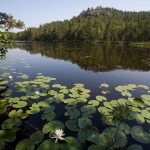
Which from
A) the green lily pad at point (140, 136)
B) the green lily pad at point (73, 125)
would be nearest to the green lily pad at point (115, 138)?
the green lily pad at point (140, 136)

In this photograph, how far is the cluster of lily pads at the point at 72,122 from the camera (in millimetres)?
4781

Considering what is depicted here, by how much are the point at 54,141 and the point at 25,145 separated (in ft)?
2.26

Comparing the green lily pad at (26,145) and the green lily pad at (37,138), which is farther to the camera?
the green lily pad at (37,138)

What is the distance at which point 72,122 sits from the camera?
6.05 metres

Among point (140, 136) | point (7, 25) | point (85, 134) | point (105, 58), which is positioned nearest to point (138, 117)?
point (140, 136)

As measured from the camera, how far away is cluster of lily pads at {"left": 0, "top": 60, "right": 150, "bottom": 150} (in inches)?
188

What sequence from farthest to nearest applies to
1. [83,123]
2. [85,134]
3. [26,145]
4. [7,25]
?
[7,25] → [83,123] → [85,134] → [26,145]

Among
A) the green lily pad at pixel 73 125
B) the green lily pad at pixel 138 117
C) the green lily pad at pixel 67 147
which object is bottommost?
the green lily pad at pixel 138 117

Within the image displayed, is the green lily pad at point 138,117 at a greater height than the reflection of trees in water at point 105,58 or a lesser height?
greater

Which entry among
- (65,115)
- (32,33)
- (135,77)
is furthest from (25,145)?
(32,33)

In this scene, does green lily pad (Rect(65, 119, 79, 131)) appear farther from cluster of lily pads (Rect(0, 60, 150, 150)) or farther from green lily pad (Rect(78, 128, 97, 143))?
green lily pad (Rect(78, 128, 97, 143))

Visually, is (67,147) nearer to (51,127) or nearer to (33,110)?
(51,127)

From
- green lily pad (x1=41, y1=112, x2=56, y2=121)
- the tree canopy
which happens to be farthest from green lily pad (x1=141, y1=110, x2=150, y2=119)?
the tree canopy

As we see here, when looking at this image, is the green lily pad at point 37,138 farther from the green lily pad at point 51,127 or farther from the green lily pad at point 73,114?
the green lily pad at point 73,114
